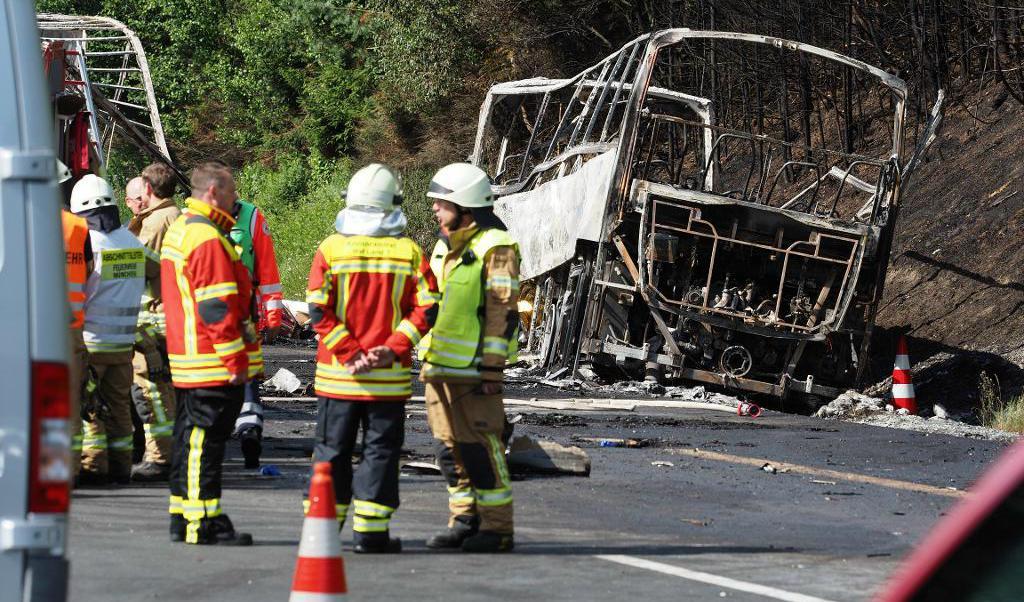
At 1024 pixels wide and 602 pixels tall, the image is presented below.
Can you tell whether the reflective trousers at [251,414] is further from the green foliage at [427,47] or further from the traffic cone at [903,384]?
the green foliage at [427,47]

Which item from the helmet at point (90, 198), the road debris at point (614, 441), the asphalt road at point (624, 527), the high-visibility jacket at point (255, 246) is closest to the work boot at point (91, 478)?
the asphalt road at point (624, 527)

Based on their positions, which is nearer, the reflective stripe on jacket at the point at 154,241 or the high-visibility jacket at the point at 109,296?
the high-visibility jacket at the point at 109,296

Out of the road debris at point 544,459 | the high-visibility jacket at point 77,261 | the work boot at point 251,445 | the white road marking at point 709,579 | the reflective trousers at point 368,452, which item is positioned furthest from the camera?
the road debris at point 544,459

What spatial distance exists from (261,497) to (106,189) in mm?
1920

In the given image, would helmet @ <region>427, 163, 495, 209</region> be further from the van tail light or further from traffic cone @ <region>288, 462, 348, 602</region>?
the van tail light

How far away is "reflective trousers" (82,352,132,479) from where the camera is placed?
865 centimetres

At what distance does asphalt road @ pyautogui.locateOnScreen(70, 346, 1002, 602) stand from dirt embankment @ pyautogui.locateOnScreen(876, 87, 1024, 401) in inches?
237

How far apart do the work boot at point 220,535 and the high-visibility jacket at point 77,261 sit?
5.22ft

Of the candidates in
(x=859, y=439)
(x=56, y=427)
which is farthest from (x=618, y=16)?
(x=56, y=427)

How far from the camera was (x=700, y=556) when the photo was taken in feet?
23.2

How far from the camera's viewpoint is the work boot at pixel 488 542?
23.0 feet

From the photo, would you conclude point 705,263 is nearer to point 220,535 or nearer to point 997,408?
point 997,408

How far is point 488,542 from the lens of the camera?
7.02 metres

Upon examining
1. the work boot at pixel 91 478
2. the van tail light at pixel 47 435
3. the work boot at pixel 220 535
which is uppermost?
the van tail light at pixel 47 435
